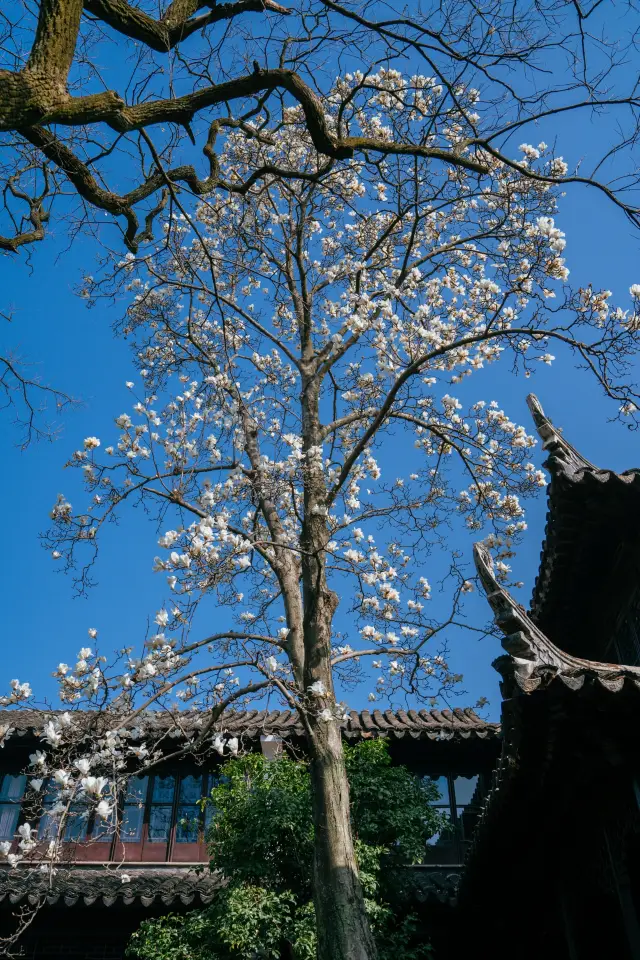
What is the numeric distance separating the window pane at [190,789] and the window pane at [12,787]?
A: 2734mm

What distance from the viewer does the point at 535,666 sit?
194 inches

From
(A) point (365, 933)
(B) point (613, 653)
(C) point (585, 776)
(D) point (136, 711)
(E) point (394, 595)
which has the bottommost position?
(A) point (365, 933)

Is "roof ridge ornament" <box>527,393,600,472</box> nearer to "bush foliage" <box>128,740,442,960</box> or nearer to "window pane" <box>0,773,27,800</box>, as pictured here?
"bush foliage" <box>128,740,442,960</box>

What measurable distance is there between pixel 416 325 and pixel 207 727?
459 centimetres

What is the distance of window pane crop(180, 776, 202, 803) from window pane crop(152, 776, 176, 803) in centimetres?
17

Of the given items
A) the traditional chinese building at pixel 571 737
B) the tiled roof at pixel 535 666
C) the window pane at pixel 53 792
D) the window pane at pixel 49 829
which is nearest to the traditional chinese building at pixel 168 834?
the window pane at pixel 49 829

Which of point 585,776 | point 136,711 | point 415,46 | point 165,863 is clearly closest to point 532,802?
point 585,776

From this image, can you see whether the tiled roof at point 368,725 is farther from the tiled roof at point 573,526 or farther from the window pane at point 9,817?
the tiled roof at point 573,526

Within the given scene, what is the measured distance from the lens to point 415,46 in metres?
5.66

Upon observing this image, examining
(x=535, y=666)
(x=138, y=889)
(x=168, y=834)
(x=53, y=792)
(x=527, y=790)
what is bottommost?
(x=527, y=790)

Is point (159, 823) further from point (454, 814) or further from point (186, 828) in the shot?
point (454, 814)

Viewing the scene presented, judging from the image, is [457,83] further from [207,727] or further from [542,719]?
[207,727]

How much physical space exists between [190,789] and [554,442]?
9.59 m

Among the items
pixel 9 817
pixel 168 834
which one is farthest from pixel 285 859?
pixel 9 817
